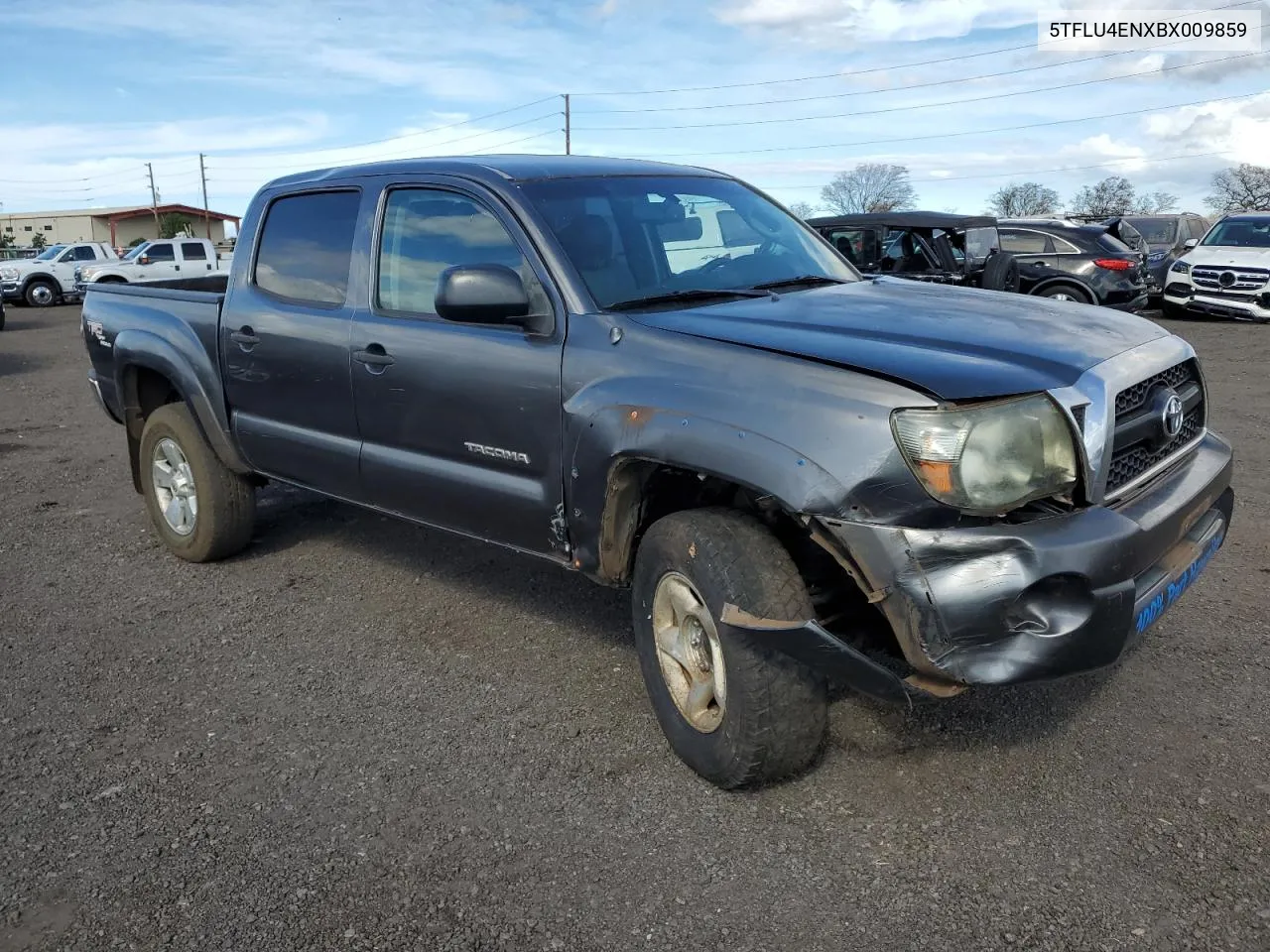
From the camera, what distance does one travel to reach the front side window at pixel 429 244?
373 cm

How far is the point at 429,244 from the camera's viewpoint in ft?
13.0

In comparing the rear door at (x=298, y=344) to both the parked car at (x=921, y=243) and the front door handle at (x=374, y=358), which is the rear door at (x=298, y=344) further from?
the parked car at (x=921, y=243)

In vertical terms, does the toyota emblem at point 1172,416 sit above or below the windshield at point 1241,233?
above

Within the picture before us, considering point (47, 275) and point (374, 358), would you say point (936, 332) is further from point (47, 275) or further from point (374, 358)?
point (47, 275)

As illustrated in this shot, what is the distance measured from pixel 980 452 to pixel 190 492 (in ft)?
13.8

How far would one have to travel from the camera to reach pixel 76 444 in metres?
8.87

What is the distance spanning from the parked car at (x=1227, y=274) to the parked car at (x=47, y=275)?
25.8m

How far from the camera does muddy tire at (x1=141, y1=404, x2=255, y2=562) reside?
17.1 feet

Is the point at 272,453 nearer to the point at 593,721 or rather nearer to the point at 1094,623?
the point at 593,721

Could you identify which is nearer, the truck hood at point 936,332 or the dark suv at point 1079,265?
the truck hood at point 936,332

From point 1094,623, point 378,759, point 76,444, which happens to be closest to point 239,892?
point 378,759

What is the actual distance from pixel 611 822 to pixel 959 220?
39.3ft

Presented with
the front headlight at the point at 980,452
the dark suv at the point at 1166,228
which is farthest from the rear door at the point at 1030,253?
the front headlight at the point at 980,452

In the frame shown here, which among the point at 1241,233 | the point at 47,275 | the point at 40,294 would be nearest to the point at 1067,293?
the point at 1241,233
